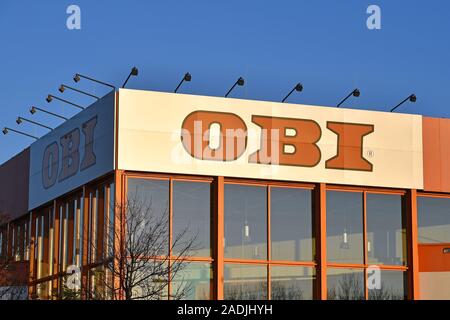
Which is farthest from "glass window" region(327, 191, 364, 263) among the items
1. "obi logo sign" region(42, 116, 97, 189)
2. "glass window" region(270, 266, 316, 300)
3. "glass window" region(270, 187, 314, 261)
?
"obi logo sign" region(42, 116, 97, 189)

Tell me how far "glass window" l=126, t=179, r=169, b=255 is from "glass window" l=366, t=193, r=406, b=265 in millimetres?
8008

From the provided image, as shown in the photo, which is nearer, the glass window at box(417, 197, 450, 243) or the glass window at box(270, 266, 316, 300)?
the glass window at box(270, 266, 316, 300)

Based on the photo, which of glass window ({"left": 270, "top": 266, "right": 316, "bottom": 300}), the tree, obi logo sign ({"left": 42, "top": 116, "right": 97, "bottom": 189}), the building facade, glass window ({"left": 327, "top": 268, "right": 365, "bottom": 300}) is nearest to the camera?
the tree

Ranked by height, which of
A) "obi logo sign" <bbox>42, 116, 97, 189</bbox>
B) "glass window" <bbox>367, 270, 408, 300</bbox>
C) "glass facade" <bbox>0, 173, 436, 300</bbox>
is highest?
"obi logo sign" <bbox>42, 116, 97, 189</bbox>

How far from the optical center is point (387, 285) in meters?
34.7

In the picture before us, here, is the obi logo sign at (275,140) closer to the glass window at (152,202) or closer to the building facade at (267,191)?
the building facade at (267,191)

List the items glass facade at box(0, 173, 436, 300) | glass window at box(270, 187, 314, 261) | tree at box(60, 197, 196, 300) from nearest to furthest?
tree at box(60, 197, 196, 300) < glass facade at box(0, 173, 436, 300) < glass window at box(270, 187, 314, 261)

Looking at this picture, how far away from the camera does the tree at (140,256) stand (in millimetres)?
29703

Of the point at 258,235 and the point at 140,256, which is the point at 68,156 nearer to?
the point at 140,256

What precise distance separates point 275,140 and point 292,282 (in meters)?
5.18

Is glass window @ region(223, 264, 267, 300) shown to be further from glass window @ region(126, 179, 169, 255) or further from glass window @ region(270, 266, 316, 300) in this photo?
glass window @ region(126, 179, 169, 255)

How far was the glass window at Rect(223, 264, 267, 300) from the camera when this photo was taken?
106 ft
